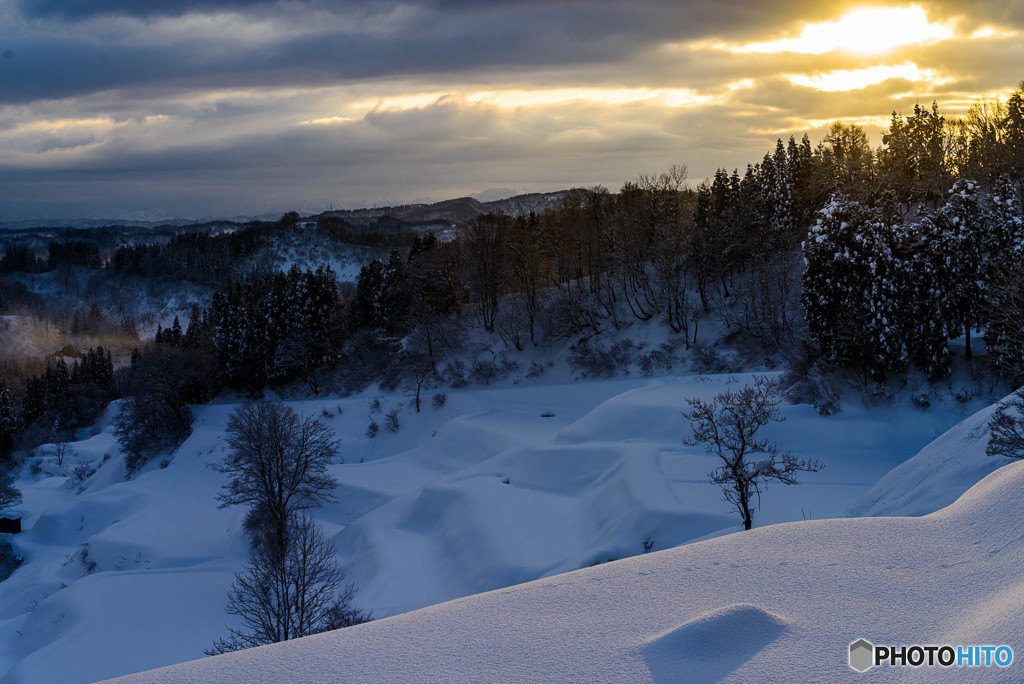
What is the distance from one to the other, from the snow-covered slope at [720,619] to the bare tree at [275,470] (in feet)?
82.0

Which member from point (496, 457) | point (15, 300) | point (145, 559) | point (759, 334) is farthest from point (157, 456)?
point (15, 300)

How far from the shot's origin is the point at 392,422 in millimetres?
45469

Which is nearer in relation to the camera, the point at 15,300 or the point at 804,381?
the point at 804,381

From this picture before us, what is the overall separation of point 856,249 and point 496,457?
772 inches

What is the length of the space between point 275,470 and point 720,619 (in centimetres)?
2922

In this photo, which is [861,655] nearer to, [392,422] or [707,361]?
[707,361]

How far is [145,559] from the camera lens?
3247 cm

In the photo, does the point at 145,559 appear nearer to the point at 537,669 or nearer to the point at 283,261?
the point at 537,669

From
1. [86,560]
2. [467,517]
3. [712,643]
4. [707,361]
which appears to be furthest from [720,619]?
[707,361]

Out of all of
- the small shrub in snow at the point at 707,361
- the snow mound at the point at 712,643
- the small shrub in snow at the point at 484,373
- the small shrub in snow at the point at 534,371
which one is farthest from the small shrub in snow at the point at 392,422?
the snow mound at the point at 712,643

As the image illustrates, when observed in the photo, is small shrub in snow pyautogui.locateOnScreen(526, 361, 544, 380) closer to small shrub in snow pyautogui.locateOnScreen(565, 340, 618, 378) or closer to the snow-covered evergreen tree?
small shrub in snow pyautogui.locateOnScreen(565, 340, 618, 378)

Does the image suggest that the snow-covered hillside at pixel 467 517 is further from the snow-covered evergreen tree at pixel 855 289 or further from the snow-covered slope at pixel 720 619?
the snow-covered slope at pixel 720 619

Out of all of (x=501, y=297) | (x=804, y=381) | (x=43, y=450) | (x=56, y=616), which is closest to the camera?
(x=56, y=616)

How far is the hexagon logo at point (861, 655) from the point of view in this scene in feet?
15.6
